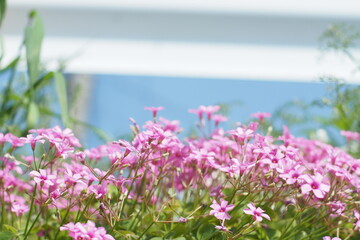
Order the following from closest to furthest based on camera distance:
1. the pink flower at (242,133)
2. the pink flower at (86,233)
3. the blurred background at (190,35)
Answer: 1. the pink flower at (86,233)
2. the pink flower at (242,133)
3. the blurred background at (190,35)

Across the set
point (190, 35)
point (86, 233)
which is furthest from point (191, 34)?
point (86, 233)

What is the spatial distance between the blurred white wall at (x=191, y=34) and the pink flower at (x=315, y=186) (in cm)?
216

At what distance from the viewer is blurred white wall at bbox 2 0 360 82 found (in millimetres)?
2879

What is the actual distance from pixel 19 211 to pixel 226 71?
2565 mm

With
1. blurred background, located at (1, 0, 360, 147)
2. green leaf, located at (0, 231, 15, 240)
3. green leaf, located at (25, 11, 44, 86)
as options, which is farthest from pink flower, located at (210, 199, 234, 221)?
blurred background, located at (1, 0, 360, 147)

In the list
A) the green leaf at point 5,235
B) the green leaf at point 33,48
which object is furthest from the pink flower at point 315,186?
the green leaf at point 33,48

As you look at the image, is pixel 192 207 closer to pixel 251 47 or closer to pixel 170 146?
pixel 170 146

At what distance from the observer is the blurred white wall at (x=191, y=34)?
288 cm

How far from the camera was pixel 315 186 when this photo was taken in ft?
2.38

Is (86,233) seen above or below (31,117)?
below

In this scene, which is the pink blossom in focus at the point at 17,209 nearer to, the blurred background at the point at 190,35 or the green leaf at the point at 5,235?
the green leaf at the point at 5,235

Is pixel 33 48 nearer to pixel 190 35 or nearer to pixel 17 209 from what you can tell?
pixel 17 209

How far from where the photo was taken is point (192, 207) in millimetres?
882

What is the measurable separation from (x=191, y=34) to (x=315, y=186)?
7.96 ft
